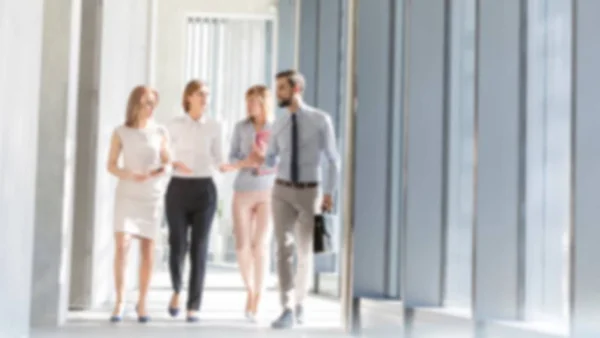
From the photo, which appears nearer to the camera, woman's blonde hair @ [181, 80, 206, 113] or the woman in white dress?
the woman in white dress

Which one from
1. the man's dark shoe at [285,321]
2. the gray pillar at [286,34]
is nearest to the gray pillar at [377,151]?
the man's dark shoe at [285,321]

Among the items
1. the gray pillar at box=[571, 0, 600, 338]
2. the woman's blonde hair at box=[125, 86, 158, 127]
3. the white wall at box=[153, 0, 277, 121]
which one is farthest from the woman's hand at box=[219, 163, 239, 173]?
the white wall at box=[153, 0, 277, 121]

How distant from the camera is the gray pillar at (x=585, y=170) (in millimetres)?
4035

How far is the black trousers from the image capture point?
7.27m

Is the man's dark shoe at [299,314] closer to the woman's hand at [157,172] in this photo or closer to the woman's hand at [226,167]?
the woman's hand at [226,167]

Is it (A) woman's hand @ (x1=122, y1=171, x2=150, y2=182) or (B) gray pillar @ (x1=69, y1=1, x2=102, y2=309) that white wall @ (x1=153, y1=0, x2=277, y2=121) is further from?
(A) woman's hand @ (x1=122, y1=171, x2=150, y2=182)

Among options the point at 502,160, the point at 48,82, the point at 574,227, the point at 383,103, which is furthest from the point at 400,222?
the point at 574,227

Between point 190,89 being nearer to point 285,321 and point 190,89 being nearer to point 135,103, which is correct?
point 135,103

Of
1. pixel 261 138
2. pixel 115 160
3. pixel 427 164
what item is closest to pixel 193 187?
pixel 115 160

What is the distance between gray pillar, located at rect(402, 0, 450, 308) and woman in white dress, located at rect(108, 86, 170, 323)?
1825mm

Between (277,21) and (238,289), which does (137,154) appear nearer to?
(238,289)

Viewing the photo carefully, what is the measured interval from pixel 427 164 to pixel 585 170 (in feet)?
7.74

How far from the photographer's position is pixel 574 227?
4.09 metres

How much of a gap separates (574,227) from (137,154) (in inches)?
152
